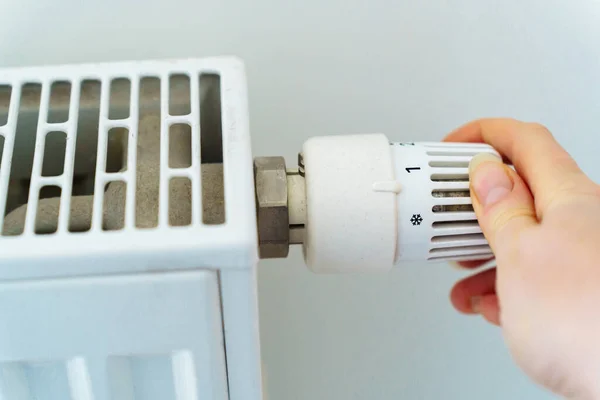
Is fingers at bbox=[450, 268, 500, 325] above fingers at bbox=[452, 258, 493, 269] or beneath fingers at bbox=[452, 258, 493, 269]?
beneath

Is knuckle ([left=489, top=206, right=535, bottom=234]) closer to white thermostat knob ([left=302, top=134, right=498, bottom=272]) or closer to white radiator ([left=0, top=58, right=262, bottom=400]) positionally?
white thermostat knob ([left=302, top=134, right=498, bottom=272])

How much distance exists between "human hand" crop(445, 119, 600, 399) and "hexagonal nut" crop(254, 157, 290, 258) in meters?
0.10

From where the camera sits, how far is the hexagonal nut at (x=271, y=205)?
32 centimetres

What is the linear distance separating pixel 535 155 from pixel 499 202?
48 millimetres

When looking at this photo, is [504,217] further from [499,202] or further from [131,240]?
[131,240]

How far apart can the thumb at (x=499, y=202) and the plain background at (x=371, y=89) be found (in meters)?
0.19

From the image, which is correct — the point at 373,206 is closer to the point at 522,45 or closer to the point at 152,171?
the point at 152,171

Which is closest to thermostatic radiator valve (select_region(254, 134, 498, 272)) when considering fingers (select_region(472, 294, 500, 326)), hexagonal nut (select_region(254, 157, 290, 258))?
hexagonal nut (select_region(254, 157, 290, 258))

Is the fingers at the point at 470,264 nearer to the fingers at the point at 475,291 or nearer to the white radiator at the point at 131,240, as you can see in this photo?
the fingers at the point at 475,291

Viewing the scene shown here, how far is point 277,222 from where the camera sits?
1.04ft

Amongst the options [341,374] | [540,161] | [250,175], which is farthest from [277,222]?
[341,374]

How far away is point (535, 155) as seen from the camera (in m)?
0.34

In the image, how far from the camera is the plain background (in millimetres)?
479

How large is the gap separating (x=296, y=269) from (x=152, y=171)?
0.26 meters
